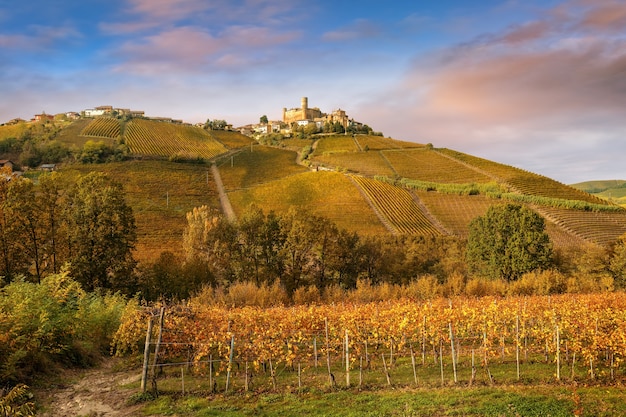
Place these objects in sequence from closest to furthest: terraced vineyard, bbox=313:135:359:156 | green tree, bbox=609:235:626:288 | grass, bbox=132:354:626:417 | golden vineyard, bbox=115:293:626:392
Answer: grass, bbox=132:354:626:417 → golden vineyard, bbox=115:293:626:392 → green tree, bbox=609:235:626:288 → terraced vineyard, bbox=313:135:359:156

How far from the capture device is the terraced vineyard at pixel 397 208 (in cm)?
6706

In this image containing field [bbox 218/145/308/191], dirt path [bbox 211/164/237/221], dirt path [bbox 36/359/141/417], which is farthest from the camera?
field [bbox 218/145/308/191]

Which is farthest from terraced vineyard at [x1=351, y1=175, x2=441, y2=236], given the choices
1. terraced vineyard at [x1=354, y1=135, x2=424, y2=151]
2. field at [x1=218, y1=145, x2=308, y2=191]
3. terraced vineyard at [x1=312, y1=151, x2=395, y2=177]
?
terraced vineyard at [x1=354, y1=135, x2=424, y2=151]

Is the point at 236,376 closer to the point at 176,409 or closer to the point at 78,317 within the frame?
the point at 176,409

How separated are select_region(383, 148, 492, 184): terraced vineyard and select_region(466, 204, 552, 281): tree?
1844 inches

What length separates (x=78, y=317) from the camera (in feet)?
55.3

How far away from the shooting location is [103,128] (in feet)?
425

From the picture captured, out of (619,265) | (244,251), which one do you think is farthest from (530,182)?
(244,251)

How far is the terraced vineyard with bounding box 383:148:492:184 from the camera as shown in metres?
A: 95.6

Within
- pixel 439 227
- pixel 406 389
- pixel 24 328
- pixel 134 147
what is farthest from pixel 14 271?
pixel 134 147

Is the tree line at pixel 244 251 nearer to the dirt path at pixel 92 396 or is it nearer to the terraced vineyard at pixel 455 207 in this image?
the terraced vineyard at pixel 455 207

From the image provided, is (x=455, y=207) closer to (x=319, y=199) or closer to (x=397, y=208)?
(x=397, y=208)

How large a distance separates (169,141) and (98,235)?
98.9 metres

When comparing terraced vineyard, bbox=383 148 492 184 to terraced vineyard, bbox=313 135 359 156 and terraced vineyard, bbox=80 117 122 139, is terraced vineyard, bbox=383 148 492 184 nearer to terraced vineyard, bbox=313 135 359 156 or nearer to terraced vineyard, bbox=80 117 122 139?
terraced vineyard, bbox=313 135 359 156
